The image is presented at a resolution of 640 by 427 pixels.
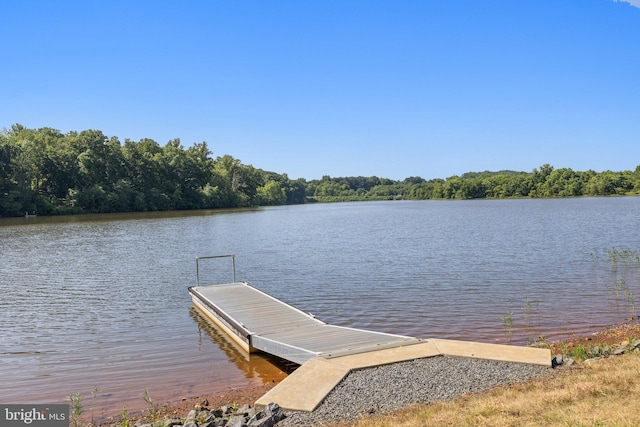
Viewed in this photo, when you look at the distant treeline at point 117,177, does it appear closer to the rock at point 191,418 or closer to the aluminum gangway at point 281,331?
the aluminum gangway at point 281,331

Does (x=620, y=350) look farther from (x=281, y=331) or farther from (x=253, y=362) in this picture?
(x=253, y=362)

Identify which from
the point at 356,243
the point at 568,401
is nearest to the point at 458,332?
the point at 568,401

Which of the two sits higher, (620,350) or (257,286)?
(620,350)

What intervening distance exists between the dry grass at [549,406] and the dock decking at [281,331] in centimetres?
269

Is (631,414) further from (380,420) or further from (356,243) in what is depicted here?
(356,243)

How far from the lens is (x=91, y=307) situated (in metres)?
15.4

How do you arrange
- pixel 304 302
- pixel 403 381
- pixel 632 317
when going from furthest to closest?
1. pixel 304 302
2. pixel 632 317
3. pixel 403 381

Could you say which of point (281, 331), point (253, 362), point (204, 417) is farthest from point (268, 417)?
point (281, 331)

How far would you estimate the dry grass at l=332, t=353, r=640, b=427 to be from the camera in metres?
5.11

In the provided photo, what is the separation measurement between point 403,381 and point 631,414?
293 centimetres

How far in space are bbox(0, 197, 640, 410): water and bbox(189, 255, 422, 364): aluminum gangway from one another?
448mm

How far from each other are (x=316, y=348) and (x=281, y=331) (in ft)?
6.14

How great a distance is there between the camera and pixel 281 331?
10742mm

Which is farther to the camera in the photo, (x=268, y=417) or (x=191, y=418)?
(x=191, y=418)
